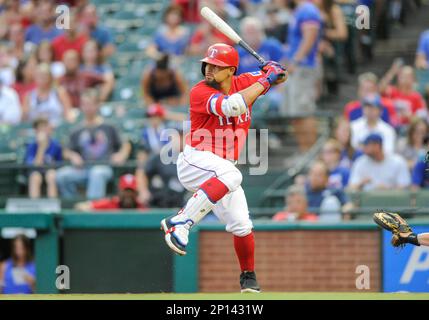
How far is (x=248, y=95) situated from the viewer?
8.47 m

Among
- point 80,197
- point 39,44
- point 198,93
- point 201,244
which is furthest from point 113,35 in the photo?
point 198,93

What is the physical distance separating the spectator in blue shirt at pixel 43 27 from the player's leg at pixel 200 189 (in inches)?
293

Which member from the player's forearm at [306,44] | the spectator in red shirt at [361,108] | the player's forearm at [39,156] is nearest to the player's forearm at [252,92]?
the spectator in red shirt at [361,108]

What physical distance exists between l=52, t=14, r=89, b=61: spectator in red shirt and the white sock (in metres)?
6.76

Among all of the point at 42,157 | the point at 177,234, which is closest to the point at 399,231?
the point at 177,234

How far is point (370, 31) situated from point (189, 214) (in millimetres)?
6810

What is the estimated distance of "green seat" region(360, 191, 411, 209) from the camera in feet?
35.8

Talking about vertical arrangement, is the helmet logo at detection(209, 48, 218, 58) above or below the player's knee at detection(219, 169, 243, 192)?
above

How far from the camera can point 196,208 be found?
8523 millimetres

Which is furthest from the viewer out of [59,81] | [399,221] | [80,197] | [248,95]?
[59,81]

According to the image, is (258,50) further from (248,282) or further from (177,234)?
(177,234)

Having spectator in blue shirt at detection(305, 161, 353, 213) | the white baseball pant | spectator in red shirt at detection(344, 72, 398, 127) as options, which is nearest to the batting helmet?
the white baseball pant

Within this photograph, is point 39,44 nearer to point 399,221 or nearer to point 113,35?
point 113,35

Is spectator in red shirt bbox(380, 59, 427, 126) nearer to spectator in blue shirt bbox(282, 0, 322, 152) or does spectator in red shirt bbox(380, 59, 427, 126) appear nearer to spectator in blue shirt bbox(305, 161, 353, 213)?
spectator in blue shirt bbox(282, 0, 322, 152)
